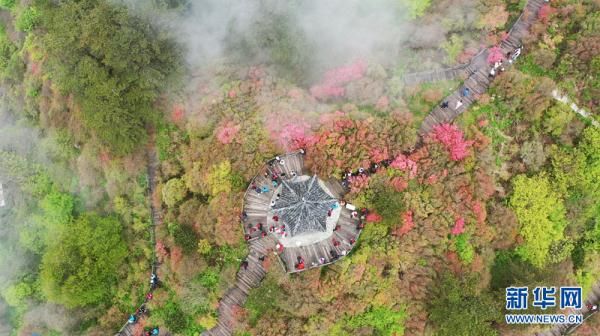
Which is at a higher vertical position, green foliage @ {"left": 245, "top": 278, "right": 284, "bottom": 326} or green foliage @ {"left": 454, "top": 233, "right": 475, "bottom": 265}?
green foliage @ {"left": 454, "top": 233, "right": 475, "bottom": 265}

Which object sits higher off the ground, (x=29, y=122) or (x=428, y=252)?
(x=29, y=122)

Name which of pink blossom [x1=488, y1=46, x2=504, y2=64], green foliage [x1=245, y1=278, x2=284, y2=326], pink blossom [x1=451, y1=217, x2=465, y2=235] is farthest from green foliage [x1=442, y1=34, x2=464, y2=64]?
green foliage [x1=245, y1=278, x2=284, y2=326]

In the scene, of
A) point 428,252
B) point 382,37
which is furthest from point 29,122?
point 428,252

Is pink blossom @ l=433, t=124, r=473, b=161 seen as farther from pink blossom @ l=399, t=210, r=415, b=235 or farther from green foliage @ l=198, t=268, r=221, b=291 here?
green foliage @ l=198, t=268, r=221, b=291

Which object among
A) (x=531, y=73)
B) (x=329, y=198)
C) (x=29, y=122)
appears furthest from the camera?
(x=29, y=122)

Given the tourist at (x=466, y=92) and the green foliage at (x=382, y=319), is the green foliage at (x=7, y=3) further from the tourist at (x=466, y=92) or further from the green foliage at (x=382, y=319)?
the green foliage at (x=382, y=319)

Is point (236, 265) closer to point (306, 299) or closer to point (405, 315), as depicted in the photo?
point (306, 299)

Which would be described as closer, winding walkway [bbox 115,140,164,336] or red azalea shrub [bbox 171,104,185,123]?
red azalea shrub [bbox 171,104,185,123]
